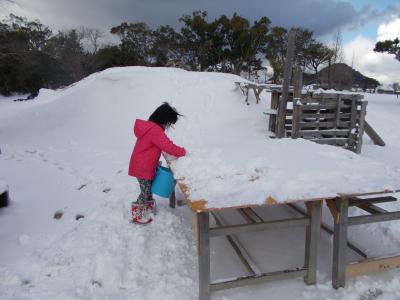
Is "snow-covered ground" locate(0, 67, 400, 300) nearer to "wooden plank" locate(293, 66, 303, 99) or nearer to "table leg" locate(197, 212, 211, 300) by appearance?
"table leg" locate(197, 212, 211, 300)

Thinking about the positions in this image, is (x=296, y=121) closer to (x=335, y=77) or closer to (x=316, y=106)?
(x=316, y=106)

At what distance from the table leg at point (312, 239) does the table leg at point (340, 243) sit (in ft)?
0.49

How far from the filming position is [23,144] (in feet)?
28.0

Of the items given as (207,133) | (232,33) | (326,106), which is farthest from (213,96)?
(232,33)

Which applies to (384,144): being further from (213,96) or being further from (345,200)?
(345,200)

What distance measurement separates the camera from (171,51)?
78.9 feet

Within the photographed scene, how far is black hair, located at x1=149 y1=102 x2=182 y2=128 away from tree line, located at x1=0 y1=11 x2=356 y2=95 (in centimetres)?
1950

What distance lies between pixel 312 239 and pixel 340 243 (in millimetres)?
227

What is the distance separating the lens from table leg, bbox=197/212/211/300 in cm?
241

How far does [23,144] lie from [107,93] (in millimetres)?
4487

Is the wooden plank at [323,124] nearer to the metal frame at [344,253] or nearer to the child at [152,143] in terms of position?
the child at [152,143]

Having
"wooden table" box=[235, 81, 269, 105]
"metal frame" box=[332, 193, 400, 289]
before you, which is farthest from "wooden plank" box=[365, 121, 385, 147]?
"metal frame" box=[332, 193, 400, 289]

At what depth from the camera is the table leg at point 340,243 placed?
263cm

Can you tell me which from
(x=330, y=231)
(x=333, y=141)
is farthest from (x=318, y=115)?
(x=330, y=231)
